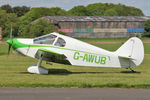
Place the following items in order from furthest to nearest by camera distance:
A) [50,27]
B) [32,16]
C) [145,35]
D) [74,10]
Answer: [74,10]
[32,16]
[145,35]
[50,27]

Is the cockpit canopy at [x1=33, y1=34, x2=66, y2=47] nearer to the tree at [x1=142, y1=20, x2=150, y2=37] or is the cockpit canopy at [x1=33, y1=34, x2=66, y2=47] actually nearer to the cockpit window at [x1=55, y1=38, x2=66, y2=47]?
the cockpit window at [x1=55, y1=38, x2=66, y2=47]

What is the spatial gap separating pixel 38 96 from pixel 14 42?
18.8 ft

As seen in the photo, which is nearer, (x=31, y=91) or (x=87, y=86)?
(x=31, y=91)

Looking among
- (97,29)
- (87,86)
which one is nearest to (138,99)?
(87,86)

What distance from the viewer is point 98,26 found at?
3093 inches

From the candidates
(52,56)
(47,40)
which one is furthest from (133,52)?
(47,40)

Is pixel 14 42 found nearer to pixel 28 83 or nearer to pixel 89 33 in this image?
pixel 28 83

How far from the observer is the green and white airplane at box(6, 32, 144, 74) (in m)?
14.0

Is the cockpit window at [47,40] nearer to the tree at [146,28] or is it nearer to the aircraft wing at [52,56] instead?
the aircraft wing at [52,56]

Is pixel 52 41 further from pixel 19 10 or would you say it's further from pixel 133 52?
pixel 19 10

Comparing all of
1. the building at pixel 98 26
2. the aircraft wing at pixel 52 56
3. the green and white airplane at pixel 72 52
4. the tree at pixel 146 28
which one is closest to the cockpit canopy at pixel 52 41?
the green and white airplane at pixel 72 52

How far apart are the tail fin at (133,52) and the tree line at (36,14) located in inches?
1553

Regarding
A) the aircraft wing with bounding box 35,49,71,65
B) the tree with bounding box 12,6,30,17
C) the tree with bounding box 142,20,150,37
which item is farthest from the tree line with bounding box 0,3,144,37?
the aircraft wing with bounding box 35,49,71,65

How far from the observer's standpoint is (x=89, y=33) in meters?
75.8
